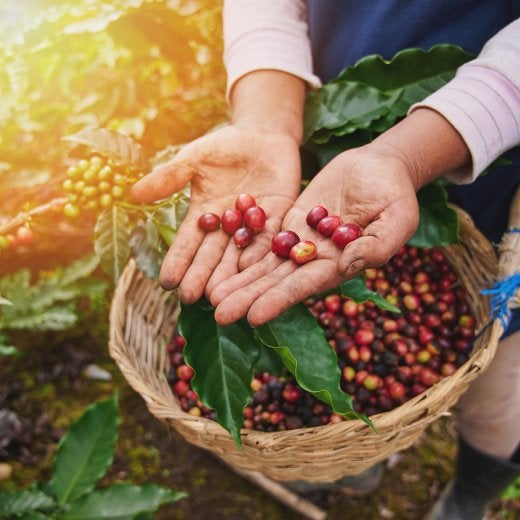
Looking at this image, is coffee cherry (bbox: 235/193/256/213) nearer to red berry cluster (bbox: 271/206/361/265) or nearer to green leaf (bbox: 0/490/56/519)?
red berry cluster (bbox: 271/206/361/265)

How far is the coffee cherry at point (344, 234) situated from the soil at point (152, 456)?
1.38m

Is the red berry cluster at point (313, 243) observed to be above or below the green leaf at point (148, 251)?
above

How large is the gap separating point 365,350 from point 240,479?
91cm

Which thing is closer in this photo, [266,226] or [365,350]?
[266,226]

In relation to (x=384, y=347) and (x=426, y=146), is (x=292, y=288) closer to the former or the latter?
(x=426, y=146)

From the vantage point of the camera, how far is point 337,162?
5.06 feet

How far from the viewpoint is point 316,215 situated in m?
1.45

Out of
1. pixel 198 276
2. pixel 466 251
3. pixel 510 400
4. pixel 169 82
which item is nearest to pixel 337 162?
pixel 198 276

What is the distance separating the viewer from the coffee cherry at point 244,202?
1.56m

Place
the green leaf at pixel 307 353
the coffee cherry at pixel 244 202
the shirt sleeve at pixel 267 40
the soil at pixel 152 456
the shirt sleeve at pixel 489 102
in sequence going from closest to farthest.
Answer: the green leaf at pixel 307 353 → the shirt sleeve at pixel 489 102 → the coffee cherry at pixel 244 202 → the shirt sleeve at pixel 267 40 → the soil at pixel 152 456

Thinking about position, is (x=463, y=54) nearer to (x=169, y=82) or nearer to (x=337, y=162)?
(x=337, y=162)

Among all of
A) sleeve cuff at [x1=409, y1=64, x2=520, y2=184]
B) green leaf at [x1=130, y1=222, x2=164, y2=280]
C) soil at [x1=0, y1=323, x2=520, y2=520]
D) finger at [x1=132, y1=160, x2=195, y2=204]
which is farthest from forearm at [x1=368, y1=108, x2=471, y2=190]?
soil at [x1=0, y1=323, x2=520, y2=520]

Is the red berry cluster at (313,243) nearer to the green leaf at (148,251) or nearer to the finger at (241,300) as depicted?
the finger at (241,300)

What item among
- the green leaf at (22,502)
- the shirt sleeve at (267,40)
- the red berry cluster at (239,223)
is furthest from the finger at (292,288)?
the green leaf at (22,502)
